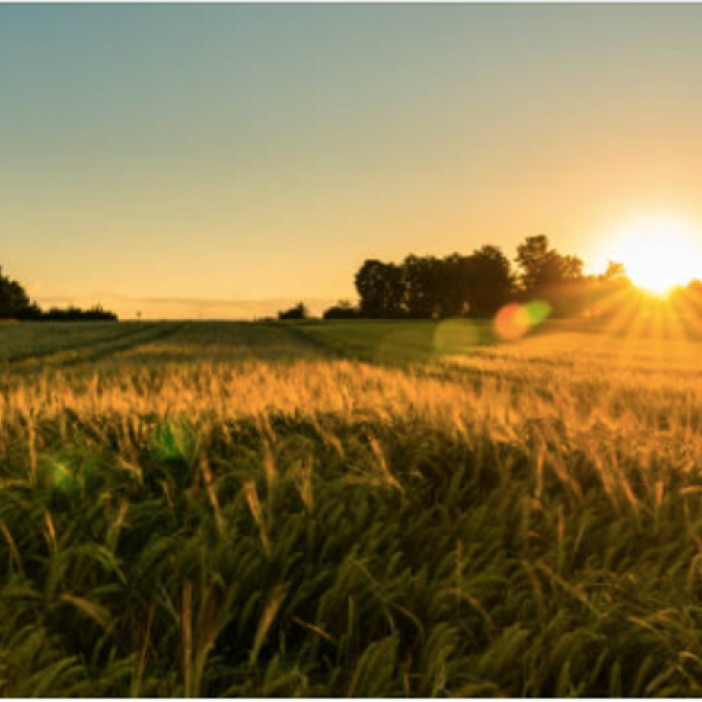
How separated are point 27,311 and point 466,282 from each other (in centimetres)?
7571

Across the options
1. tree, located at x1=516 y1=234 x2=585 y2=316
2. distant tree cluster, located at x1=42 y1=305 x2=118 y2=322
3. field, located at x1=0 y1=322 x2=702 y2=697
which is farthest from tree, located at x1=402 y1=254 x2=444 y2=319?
field, located at x1=0 y1=322 x2=702 y2=697

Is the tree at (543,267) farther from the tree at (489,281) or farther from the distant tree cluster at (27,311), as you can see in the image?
the distant tree cluster at (27,311)

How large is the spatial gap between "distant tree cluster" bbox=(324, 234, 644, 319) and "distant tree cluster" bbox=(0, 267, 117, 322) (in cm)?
3960

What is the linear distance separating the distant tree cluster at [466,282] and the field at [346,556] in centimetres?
11138

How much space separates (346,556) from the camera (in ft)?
10.6

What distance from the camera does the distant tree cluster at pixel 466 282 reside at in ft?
400

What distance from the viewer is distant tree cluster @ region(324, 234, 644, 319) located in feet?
400

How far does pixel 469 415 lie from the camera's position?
5305 millimetres

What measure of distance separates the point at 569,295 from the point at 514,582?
9731 cm

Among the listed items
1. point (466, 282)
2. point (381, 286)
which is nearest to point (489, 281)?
point (466, 282)

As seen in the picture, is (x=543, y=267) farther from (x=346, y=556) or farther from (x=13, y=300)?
(x=346, y=556)

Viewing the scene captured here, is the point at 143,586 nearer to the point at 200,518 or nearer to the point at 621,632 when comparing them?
the point at 200,518

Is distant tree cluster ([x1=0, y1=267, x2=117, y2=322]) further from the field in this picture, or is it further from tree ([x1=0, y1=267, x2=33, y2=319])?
the field

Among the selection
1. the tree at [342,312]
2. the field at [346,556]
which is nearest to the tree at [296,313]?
the tree at [342,312]
